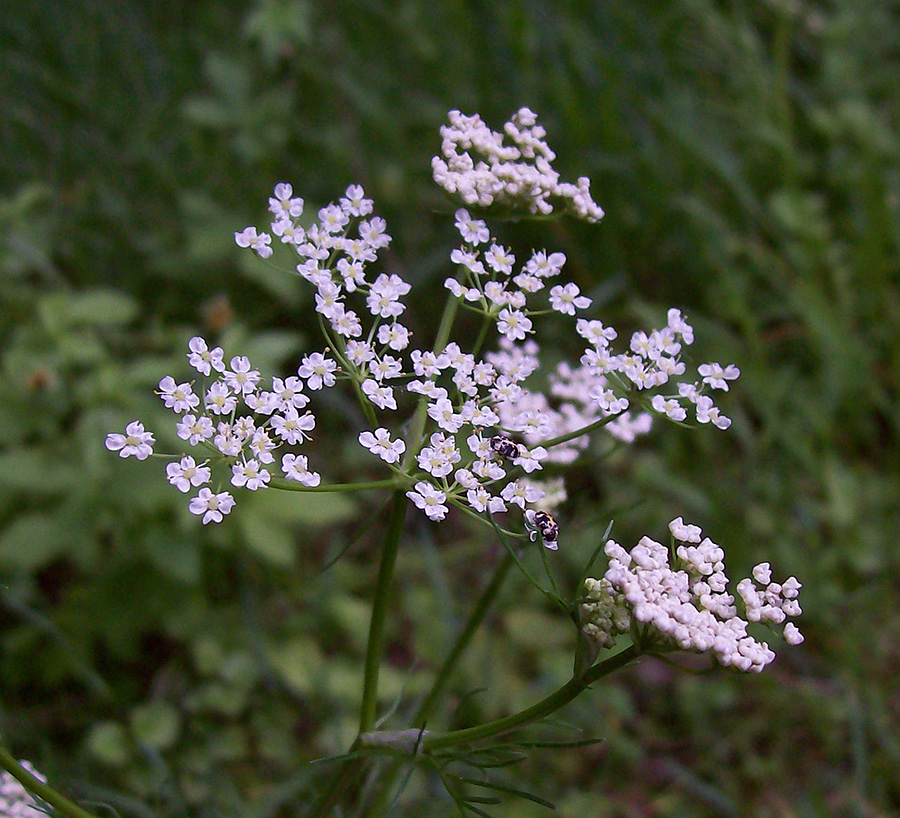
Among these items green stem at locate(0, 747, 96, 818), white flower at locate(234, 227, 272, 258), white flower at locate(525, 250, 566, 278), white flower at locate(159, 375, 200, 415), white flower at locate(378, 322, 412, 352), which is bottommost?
green stem at locate(0, 747, 96, 818)

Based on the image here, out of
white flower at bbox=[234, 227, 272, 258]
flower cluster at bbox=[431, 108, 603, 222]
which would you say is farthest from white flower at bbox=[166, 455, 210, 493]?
flower cluster at bbox=[431, 108, 603, 222]

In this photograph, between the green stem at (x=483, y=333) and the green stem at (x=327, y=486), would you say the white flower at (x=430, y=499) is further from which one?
the green stem at (x=483, y=333)

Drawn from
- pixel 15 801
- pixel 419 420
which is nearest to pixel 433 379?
pixel 419 420

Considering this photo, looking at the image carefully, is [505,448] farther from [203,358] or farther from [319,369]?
[203,358]

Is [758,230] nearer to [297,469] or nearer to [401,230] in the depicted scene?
[401,230]

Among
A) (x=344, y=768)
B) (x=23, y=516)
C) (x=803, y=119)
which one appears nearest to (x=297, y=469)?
(x=344, y=768)

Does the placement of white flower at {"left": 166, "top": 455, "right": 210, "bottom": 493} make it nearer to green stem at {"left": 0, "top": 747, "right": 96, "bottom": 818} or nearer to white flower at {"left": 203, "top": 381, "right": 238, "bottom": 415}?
white flower at {"left": 203, "top": 381, "right": 238, "bottom": 415}

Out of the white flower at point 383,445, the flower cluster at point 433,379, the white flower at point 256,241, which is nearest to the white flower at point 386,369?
the flower cluster at point 433,379
